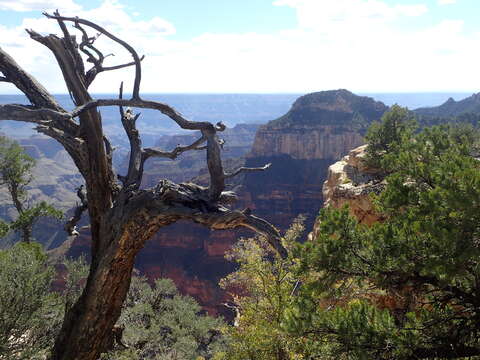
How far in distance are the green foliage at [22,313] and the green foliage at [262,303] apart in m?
5.00

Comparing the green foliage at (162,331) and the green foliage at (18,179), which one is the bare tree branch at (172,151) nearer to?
the green foliage at (162,331)

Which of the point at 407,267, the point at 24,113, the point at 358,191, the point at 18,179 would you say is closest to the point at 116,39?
the point at 24,113

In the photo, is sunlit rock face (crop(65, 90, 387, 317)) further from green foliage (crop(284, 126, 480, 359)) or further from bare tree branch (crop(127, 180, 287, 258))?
green foliage (crop(284, 126, 480, 359))

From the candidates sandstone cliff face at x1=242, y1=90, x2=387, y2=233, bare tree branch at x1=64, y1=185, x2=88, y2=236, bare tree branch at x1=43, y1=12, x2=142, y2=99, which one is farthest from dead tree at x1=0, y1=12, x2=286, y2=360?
sandstone cliff face at x1=242, y1=90, x2=387, y2=233

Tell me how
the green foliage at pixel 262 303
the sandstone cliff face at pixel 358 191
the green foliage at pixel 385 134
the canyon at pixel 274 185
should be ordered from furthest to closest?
the canyon at pixel 274 185
the green foliage at pixel 385 134
the sandstone cliff face at pixel 358 191
the green foliage at pixel 262 303

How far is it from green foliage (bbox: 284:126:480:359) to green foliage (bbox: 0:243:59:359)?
245 inches

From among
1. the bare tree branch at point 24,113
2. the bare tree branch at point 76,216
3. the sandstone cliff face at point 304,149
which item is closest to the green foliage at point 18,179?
the bare tree branch at point 76,216

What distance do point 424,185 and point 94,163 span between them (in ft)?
20.2

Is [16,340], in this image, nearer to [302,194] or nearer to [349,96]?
[302,194]

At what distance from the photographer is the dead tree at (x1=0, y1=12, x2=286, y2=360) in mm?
6938

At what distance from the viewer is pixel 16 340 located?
9.04 metres

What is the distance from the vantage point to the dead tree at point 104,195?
22.8 ft

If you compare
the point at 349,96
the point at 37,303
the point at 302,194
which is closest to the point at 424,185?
the point at 37,303

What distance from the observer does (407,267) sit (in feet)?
19.1
